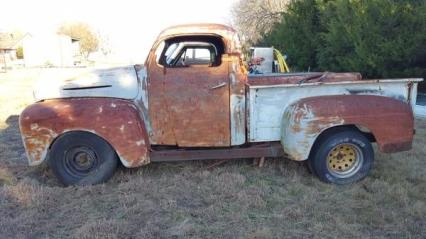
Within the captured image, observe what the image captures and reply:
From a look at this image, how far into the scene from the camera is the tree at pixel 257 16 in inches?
1083

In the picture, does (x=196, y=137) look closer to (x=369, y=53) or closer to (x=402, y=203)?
(x=402, y=203)

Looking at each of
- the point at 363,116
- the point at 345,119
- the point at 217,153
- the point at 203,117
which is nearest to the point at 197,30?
the point at 203,117

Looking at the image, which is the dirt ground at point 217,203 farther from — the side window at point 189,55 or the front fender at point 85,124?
the side window at point 189,55

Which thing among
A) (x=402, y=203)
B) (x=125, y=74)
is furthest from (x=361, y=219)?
(x=125, y=74)

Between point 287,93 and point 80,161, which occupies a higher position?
point 287,93

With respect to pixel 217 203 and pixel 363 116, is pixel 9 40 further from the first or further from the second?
pixel 363 116

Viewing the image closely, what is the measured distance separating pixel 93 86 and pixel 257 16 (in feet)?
83.0

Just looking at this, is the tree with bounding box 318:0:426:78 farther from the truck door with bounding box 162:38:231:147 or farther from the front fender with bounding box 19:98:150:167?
the front fender with bounding box 19:98:150:167

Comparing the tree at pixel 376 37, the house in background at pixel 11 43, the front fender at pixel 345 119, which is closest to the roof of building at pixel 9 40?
the house in background at pixel 11 43

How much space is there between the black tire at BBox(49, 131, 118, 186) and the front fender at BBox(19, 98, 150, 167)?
95mm

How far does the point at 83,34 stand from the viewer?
74.6 m

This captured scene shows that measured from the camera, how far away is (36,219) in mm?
4293

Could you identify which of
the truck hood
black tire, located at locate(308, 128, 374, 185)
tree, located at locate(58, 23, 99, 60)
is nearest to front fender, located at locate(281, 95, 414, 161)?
black tire, located at locate(308, 128, 374, 185)

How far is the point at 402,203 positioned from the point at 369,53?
6.61 m
